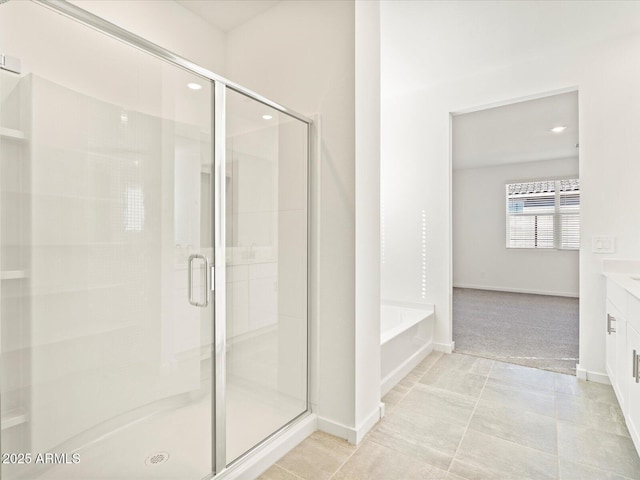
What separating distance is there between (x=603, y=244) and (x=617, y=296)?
619mm

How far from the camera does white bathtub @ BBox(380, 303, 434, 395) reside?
251cm

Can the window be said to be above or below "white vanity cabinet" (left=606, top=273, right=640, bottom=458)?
above

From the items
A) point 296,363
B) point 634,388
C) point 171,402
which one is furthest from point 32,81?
point 634,388

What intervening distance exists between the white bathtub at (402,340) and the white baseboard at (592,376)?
3.74 feet

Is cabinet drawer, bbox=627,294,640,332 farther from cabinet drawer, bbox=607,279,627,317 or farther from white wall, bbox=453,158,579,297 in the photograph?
white wall, bbox=453,158,579,297

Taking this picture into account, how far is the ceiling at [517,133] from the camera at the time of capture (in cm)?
414

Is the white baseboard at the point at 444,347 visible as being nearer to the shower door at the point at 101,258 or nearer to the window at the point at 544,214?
the shower door at the point at 101,258

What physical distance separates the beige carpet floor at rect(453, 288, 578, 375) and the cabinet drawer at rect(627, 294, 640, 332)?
1265 millimetres

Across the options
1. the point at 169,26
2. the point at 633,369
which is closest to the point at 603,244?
the point at 633,369

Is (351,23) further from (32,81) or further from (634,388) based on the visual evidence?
(634,388)

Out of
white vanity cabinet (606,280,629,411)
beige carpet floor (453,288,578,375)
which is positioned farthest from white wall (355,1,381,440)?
beige carpet floor (453,288,578,375)

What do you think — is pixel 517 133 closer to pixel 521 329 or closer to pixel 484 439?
pixel 521 329

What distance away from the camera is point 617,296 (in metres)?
2.16

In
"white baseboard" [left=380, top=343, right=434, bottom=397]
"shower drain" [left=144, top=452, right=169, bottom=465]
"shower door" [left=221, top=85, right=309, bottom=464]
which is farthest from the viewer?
"white baseboard" [left=380, top=343, right=434, bottom=397]
